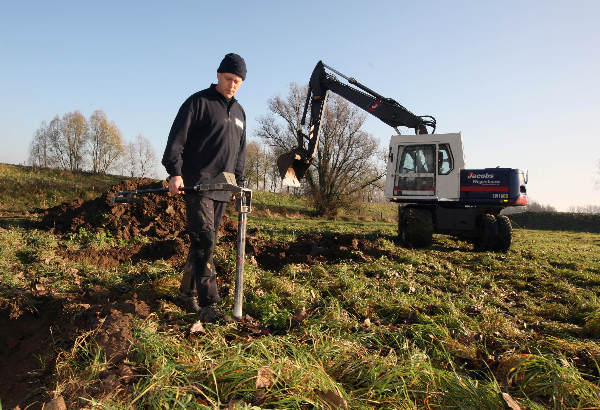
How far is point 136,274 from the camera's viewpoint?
4758mm

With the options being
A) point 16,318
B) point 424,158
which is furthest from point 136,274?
point 424,158

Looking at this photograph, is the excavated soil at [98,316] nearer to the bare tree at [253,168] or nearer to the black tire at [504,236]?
the black tire at [504,236]

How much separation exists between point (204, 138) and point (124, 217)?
624 centimetres

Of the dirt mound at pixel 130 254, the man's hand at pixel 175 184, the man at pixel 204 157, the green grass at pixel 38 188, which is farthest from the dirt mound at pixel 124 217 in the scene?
the man's hand at pixel 175 184

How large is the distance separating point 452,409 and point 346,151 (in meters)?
25.5

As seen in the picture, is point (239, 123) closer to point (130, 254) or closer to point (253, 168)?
point (130, 254)

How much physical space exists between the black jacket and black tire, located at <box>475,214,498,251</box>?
7797 millimetres

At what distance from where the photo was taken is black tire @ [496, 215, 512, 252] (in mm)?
8984

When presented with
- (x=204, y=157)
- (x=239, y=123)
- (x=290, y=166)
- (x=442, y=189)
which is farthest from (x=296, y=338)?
(x=442, y=189)

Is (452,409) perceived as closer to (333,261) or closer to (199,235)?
(199,235)

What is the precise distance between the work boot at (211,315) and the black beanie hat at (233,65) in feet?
6.84

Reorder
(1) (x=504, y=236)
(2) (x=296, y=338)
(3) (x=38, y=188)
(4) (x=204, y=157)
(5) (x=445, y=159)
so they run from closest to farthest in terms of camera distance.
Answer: (2) (x=296, y=338) < (4) (x=204, y=157) < (1) (x=504, y=236) < (5) (x=445, y=159) < (3) (x=38, y=188)

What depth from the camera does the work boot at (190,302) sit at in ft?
10.8

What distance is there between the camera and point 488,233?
29.7 feet
